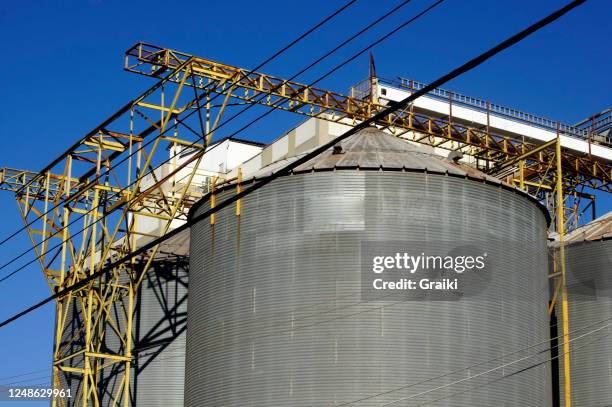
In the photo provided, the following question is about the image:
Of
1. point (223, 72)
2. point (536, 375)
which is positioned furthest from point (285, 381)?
point (223, 72)

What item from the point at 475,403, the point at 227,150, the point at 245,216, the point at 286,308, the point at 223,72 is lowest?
the point at 475,403

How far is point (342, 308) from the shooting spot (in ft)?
123

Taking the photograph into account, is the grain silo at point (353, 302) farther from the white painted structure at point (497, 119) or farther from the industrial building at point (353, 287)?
the white painted structure at point (497, 119)

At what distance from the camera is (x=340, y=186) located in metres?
38.9

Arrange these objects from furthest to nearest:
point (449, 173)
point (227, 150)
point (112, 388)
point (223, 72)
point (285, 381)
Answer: point (227, 150)
point (112, 388)
point (223, 72)
point (449, 173)
point (285, 381)

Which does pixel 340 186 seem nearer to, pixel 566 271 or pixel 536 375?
pixel 536 375

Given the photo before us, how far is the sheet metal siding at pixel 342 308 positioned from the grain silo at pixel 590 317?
386 centimetres

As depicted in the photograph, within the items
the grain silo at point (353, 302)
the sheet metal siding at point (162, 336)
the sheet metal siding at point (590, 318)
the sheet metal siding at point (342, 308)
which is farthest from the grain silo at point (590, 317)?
the sheet metal siding at point (162, 336)

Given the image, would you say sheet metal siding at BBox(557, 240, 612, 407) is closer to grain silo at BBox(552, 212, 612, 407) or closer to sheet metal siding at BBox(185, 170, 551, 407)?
grain silo at BBox(552, 212, 612, 407)

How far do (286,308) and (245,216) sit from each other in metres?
3.99

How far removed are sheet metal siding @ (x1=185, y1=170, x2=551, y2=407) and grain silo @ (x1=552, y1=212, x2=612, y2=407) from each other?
386cm

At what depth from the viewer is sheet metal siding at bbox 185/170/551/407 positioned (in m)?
37.1

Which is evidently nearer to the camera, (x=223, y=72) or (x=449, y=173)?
(x=449, y=173)

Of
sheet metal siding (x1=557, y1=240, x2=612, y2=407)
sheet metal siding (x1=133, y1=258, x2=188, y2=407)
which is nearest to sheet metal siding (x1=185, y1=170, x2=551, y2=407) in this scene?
sheet metal siding (x1=557, y1=240, x2=612, y2=407)
